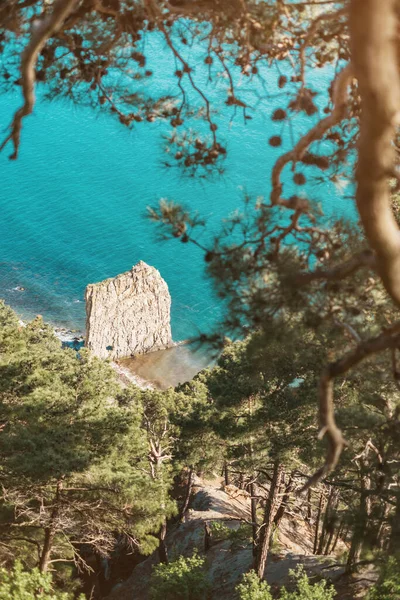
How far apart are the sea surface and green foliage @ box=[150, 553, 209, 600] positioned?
18.2 metres

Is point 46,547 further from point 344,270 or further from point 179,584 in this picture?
point 344,270

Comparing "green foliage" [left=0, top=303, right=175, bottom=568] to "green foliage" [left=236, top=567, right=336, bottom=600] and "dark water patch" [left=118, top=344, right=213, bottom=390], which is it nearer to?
"green foliage" [left=236, top=567, right=336, bottom=600]

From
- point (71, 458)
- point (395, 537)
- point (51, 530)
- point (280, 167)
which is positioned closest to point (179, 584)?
point (51, 530)

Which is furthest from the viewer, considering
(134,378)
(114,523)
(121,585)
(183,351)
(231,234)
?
(183,351)

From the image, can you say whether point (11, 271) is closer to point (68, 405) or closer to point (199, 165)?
point (68, 405)

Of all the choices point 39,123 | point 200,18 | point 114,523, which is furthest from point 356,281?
point 39,123

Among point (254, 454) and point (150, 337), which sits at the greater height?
point (150, 337)

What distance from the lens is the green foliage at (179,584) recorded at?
912 cm

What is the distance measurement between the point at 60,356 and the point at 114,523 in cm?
353

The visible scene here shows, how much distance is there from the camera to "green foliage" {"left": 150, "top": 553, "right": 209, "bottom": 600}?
29.9ft

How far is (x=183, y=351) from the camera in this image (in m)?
30.4

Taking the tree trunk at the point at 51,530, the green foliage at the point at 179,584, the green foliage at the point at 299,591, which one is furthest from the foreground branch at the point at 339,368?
the green foliage at the point at 179,584

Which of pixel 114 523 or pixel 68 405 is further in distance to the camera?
pixel 114 523

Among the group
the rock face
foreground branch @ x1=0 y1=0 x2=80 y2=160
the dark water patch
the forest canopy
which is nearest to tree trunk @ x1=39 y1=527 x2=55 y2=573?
the forest canopy
